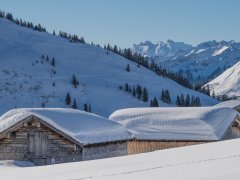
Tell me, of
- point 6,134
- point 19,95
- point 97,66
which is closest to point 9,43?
point 97,66

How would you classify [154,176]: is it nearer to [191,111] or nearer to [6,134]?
[6,134]

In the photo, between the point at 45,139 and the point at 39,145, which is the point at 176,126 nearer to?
the point at 45,139

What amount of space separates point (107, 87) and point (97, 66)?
19384 mm

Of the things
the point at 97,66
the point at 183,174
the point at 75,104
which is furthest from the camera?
the point at 97,66

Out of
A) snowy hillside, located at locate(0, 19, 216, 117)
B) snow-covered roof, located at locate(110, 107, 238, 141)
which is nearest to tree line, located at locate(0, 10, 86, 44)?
snowy hillside, located at locate(0, 19, 216, 117)

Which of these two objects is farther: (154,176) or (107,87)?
(107,87)

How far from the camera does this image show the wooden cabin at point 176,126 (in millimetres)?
31453

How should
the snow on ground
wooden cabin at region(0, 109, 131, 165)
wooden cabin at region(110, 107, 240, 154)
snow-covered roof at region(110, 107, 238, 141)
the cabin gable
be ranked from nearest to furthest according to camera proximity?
the snow on ground
wooden cabin at region(0, 109, 131, 165)
wooden cabin at region(110, 107, 240, 154)
snow-covered roof at region(110, 107, 238, 141)
the cabin gable

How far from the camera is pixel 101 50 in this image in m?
144

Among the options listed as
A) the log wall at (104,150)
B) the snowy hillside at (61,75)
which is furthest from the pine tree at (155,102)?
the log wall at (104,150)

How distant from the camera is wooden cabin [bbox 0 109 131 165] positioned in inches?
973

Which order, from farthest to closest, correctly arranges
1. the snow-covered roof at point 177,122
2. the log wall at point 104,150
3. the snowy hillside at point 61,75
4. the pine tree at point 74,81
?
the pine tree at point 74,81
the snowy hillside at point 61,75
the snow-covered roof at point 177,122
the log wall at point 104,150

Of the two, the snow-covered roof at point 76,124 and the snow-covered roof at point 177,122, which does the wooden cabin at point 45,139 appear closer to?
the snow-covered roof at point 76,124

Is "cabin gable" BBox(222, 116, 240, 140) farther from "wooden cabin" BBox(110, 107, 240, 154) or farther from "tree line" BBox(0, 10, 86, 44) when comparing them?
"tree line" BBox(0, 10, 86, 44)
